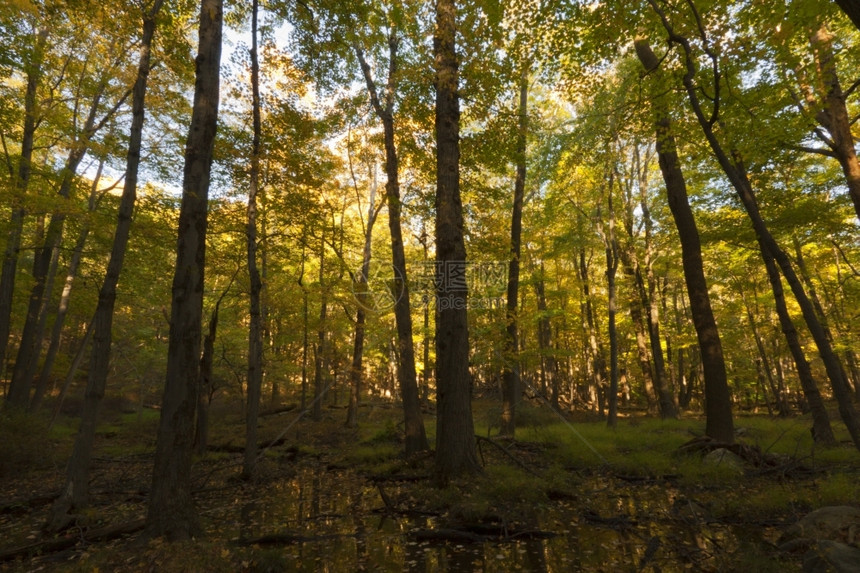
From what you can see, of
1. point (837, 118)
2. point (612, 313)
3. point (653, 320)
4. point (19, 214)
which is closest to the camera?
point (837, 118)

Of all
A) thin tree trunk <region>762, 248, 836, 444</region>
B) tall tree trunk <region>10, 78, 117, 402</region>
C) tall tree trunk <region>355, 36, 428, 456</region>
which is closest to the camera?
thin tree trunk <region>762, 248, 836, 444</region>

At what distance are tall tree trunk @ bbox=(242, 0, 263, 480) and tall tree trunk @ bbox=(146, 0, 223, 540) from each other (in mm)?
4466

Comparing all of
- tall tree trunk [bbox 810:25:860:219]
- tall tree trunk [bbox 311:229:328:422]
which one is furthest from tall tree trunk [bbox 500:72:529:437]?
tall tree trunk [bbox 311:229:328:422]

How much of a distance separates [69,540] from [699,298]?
13.7 meters

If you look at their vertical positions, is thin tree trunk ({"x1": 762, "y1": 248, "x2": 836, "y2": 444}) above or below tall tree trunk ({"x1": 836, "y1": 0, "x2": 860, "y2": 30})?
below

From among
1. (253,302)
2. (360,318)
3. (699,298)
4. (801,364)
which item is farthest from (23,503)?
(801,364)

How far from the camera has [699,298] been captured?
1059cm

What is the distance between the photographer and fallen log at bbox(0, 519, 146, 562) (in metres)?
5.46

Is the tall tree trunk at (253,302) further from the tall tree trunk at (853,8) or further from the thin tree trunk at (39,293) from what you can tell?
the tall tree trunk at (853,8)

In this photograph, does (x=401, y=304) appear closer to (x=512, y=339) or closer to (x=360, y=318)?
(x=512, y=339)

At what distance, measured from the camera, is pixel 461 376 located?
775 centimetres

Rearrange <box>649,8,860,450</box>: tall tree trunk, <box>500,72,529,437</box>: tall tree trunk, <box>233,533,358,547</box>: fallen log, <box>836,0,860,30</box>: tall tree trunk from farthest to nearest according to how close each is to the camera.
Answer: <box>500,72,529,437</box>: tall tree trunk
<box>649,8,860,450</box>: tall tree trunk
<box>233,533,358,547</box>: fallen log
<box>836,0,860,30</box>: tall tree trunk

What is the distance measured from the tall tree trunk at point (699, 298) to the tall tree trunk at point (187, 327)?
8.93 meters

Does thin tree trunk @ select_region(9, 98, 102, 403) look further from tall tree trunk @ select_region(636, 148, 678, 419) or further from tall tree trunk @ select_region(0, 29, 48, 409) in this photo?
tall tree trunk @ select_region(636, 148, 678, 419)
